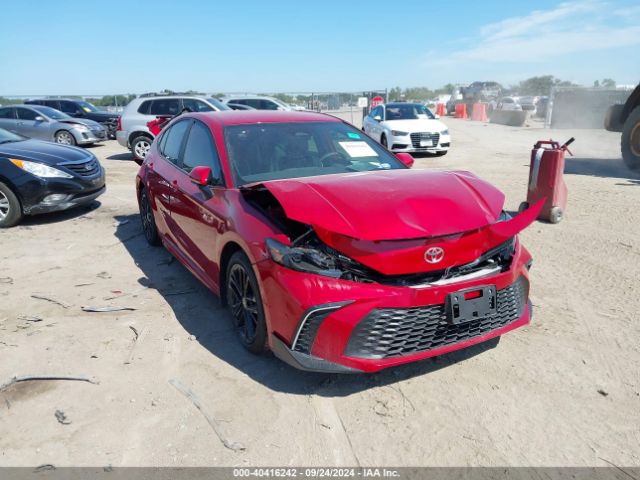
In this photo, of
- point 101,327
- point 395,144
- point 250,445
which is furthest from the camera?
point 395,144

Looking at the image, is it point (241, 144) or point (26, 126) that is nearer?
point (241, 144)

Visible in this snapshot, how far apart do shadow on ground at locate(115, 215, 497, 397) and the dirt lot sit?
0.01m

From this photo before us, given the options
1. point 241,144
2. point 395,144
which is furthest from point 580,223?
point 395,144

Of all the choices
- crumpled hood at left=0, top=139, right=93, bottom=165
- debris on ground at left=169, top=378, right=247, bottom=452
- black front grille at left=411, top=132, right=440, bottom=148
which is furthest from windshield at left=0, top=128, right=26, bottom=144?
black front grille at left=411, top=132, right=440, bottom=148

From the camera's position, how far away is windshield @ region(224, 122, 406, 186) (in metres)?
3.67

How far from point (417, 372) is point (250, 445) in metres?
1.17

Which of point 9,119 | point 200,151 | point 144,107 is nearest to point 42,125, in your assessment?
point 9,119

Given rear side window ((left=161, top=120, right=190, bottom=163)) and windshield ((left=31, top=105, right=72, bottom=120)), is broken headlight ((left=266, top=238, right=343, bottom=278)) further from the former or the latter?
windshield ((left=31, top=105, right=72, bottom=120))

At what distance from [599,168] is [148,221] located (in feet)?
34.3

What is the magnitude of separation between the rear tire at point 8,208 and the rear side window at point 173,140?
284cm

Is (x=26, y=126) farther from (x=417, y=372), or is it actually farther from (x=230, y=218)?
(x=417, y=372)

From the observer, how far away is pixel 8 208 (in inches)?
257

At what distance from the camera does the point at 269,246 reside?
109 inches

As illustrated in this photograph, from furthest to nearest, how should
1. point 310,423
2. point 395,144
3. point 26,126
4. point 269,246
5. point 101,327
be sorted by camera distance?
point 26,126
point 395,144
point 101,327
point 269,246
point 310,423
